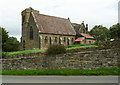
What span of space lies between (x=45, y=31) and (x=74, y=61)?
22.6 metres

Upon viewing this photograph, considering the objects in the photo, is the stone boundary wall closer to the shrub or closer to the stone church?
the shrub

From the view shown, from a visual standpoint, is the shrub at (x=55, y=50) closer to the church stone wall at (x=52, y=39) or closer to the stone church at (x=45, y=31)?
the stone church at (x=45, y=31)

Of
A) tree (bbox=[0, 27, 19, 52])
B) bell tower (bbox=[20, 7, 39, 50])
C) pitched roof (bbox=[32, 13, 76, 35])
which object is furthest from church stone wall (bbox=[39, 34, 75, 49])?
tree (bbox=[0, 27, 19, 52])

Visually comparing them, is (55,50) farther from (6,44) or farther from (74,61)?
(6,44)

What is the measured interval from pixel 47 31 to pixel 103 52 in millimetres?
24333

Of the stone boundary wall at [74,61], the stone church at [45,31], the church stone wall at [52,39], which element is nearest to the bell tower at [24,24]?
the stone church at [45,31]

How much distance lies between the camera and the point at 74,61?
1224cm

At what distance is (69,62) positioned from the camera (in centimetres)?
1245

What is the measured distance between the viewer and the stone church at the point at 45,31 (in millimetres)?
33375

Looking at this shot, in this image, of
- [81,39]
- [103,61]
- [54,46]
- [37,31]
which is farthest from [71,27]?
[103,61]

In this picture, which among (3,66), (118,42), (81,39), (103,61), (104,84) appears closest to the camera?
(104,84)

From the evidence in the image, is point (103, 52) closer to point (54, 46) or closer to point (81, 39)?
point (54, 46)

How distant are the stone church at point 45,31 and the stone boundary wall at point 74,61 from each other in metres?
18.0

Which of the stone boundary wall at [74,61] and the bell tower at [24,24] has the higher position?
the bell tower at [24,24]
